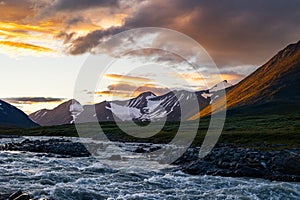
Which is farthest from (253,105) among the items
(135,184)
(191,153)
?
(135,184)

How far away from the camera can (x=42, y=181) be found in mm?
24719

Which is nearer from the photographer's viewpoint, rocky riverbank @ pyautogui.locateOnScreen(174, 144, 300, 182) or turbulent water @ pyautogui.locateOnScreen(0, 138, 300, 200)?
turbulent water @ pyautogui.locateOnScreen(0, 138, 300, 200)

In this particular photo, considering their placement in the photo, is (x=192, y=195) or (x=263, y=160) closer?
(x=192, y=195)

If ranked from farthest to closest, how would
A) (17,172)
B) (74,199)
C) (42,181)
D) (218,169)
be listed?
(218,169)
(17,172)
(42,181)
(74,199)

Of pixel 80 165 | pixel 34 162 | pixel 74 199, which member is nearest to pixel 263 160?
pixel 80 165

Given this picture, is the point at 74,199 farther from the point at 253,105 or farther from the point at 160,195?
the point at 253,105

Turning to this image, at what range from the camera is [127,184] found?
2522cm

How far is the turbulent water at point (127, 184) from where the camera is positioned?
72.1 ft

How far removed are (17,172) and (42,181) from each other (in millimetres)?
4543

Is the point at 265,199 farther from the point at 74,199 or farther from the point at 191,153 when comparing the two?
the point at 191,153

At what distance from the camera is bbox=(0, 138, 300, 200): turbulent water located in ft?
72.1

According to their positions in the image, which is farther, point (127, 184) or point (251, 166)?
point (251, 166)

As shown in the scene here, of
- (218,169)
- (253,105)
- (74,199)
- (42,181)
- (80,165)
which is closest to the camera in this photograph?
(74,199)

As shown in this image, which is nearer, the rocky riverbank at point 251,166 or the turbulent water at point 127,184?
the turbulent water at point 127,184
